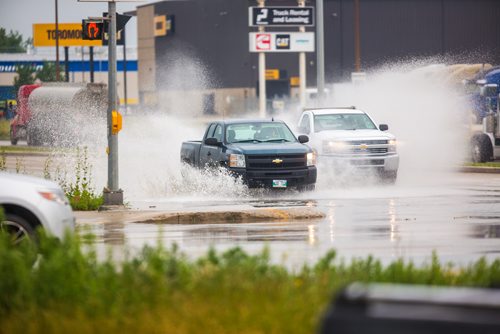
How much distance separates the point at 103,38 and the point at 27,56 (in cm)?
13543

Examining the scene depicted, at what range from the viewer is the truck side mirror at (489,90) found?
40.3 metres

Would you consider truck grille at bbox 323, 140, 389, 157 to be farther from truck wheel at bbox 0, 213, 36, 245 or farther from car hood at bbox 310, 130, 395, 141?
truck wheel at bbox 0, 213, 36, 245

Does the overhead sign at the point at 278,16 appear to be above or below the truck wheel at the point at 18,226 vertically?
above

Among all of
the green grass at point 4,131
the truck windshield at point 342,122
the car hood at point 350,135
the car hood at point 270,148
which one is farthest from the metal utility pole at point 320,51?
the green grass at point 4,131

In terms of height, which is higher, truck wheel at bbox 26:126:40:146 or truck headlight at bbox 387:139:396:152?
truck headlight at bbox 387:139:396:152

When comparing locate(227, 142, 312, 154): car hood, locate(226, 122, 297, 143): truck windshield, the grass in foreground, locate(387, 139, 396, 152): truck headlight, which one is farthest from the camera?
locate(387, 139, 396, 152): truck headlight

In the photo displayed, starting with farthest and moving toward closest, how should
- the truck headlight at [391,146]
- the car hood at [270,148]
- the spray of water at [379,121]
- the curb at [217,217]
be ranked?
the truck headlight at [391,146] → the spray of water at [379,121] → the car hood at [270,148] → the curb at [217,217]

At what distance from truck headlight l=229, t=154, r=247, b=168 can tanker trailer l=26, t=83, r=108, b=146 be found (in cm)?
3716

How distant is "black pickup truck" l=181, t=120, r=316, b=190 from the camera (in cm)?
2811

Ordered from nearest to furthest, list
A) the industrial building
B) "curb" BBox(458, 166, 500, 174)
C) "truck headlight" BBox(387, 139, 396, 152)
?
1. "truck headlight" BBox(387, 139, 396, 152)
2. "curb" BBox(458, 166, 500, 174)
3. the industrial building

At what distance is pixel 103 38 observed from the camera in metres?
24.2

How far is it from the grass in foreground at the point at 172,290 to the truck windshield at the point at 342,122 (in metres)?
21.0

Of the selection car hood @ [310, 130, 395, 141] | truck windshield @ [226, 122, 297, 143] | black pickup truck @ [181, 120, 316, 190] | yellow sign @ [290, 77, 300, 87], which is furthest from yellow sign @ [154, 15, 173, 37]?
black pickup truck @ [181, 120, 316, 190]

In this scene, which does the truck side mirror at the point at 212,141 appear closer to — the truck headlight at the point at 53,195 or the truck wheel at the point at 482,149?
the truck wheel at the point at 482,149
